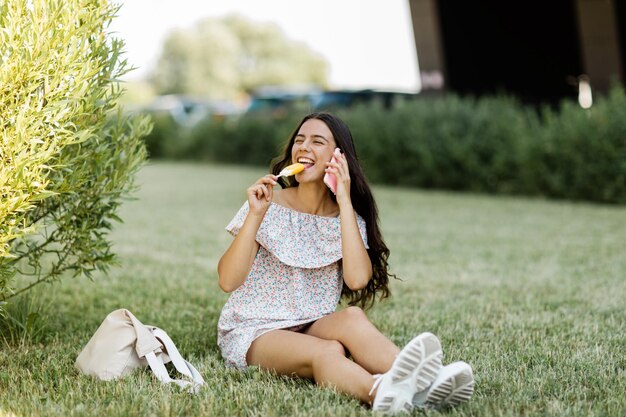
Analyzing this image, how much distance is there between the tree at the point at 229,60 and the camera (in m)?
63.2

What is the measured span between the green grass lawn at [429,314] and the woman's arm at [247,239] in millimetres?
404

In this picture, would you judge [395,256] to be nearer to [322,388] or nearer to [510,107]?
[322,388]

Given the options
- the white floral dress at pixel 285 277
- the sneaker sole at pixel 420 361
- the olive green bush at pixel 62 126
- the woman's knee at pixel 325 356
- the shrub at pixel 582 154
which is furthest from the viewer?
the shrub at pixel 582 154

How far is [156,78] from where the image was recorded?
214 feet

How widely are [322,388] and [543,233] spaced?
5.49m

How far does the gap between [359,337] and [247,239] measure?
610 mm

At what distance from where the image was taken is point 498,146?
39.5 ft

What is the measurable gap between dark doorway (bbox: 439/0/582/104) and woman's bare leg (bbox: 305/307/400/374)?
59.3 feet

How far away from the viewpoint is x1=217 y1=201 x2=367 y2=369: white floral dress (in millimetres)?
3553

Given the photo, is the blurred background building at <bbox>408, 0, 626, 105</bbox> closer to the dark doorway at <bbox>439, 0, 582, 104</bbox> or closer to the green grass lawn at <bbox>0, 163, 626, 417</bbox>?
the dark doorway at <bbox>439, 0, 582, 104</bbox>

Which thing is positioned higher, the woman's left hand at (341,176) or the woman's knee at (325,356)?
the woman's left hand at (341,176)

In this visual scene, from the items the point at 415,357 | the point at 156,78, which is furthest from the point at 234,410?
the point at 156,78

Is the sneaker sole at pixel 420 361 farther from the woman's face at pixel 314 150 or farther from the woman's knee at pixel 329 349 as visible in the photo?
the woman's face at pixel 314 150

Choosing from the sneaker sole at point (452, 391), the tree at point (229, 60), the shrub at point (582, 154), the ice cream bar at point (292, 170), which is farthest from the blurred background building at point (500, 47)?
the tree at point (229, 60)
